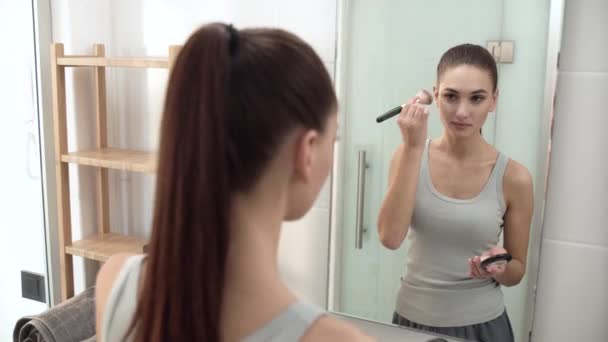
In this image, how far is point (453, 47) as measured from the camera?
1.01 meters

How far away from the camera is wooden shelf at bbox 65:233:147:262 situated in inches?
55.4

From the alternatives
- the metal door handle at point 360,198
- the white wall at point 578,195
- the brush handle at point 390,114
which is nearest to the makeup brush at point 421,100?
the brush handle at point 390,114

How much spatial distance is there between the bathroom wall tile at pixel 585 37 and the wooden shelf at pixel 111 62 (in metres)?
0.83

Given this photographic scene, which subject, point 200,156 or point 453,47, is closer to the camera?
point 200,156

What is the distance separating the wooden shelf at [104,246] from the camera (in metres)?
1.41

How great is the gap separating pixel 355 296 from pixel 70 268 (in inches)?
32.0

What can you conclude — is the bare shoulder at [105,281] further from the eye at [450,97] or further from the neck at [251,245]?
the eye at [450,97]

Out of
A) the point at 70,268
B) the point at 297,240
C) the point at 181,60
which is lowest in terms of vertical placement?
the point at 70,268

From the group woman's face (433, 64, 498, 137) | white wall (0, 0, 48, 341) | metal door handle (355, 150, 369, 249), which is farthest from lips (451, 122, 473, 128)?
white wall (0, 0, 48, 341)

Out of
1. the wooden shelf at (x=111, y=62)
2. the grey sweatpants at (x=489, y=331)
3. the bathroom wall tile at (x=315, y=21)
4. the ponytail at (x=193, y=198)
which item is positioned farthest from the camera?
the wooden shelf at (x=111, y=62)

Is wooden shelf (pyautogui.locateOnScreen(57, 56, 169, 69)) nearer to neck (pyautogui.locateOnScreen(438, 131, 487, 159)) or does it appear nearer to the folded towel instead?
the folded towel

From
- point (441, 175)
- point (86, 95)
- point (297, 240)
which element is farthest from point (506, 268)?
point (86, 95)

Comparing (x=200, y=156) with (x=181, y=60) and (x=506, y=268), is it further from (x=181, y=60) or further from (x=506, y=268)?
(x=506, y=268)

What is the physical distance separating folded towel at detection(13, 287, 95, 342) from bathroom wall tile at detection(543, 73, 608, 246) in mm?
926
